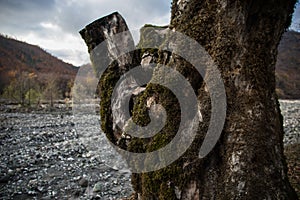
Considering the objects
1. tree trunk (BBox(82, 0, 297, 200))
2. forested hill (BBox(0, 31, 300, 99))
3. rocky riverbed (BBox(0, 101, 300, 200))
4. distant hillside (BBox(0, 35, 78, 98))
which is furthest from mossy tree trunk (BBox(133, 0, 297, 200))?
distant hillside (BBox(0, 35, 78, 98))

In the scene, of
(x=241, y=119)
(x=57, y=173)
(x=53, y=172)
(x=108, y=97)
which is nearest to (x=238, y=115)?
(x=241, y=119)

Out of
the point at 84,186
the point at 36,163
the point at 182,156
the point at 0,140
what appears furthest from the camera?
the point at 0,140

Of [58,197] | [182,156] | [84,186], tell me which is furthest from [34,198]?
[182,156]

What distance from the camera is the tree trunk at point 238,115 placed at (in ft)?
7.73

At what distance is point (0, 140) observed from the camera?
1193cm

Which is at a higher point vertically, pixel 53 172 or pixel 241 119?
pixel 241 119

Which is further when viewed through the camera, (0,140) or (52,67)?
(52,67)

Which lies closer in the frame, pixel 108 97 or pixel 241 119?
pixel 241 119

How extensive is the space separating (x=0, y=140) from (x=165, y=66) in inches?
486

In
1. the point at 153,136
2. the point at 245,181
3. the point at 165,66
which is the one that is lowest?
the point at 245,181

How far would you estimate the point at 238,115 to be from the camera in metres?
2.41

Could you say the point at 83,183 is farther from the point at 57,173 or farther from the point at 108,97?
the point at 108,97

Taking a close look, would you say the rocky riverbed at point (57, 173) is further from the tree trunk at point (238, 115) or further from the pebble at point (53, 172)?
the tree trunk at point (238, 115)

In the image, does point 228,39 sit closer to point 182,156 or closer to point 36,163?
point 182,156
